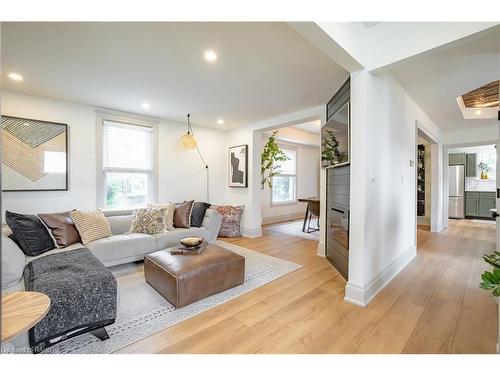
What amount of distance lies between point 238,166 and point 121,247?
2.80 metres

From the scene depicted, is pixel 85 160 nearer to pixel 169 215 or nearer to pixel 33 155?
pixel 33 155

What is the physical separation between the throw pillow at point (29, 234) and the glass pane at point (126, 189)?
1314 millimetres

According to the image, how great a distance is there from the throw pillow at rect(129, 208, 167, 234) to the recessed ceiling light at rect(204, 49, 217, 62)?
227cm

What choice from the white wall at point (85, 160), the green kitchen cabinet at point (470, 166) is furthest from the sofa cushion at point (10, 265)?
the green kitchen cabinet at point (470, 166)

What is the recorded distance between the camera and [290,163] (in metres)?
6.90

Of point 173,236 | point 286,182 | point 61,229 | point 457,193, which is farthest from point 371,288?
point 457,193

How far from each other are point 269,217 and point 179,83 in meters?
4.30

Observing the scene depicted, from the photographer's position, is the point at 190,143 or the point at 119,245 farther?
the point at 190,143

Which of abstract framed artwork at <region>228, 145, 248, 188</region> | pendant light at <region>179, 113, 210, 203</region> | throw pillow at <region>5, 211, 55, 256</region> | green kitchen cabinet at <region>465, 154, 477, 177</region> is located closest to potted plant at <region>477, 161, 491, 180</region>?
green kitchen cabinet at <region>465, 154, 477, 177</region>

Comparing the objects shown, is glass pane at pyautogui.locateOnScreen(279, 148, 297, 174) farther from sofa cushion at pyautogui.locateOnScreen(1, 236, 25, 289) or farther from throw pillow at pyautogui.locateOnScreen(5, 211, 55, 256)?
sofa cushion at pyautogui.locateOnScreen(1, 236, 25, 289)

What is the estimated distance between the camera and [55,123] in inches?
133

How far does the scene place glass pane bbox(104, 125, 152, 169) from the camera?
393cm

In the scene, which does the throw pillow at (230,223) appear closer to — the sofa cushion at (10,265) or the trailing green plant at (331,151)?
the trailing green plant at (331,151)
